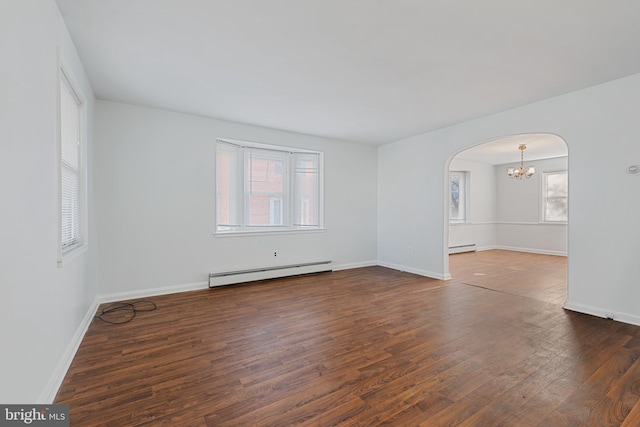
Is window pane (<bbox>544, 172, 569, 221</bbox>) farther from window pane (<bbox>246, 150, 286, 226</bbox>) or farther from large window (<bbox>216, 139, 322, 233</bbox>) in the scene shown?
window pane (<bbox>246, 150, 286, 226</bbox>)

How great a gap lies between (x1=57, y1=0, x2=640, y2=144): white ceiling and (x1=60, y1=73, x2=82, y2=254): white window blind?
47cm

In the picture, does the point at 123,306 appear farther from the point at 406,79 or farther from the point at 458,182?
the point at 458,182

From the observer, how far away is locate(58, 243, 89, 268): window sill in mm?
2081

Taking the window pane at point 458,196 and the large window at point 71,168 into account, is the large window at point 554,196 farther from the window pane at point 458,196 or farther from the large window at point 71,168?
the large window at point 71,168

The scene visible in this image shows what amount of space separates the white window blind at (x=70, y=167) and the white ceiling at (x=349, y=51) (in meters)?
0.47

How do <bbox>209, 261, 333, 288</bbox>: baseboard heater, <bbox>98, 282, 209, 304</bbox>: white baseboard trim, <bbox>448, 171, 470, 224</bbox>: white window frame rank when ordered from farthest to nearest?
<bbox>448, 171, 470, 224</bbox>: white window frame
<bbox>209, 261, 333, 288</bbox>: baseboard heater
<bbox>98, 282, 209, 304</bbox>: white baseboard trim

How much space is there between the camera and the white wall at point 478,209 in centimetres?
843

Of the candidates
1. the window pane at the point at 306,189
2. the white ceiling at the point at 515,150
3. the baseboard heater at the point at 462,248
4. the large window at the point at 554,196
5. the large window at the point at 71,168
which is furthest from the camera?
the baseboard heater at the point at 462,248

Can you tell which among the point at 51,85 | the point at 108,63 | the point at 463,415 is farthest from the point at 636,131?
the point at 108,63

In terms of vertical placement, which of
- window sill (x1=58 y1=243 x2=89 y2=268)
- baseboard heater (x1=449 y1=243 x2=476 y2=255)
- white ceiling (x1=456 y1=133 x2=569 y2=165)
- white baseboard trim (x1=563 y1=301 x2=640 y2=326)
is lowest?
white baseboard trim (x1=563 y1=301 x2=640 y2=326)

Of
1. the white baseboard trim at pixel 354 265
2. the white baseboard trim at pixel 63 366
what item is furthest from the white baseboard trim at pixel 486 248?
the white baseboard trim at pixel 63 366

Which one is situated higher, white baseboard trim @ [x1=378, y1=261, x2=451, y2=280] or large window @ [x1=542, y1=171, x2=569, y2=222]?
large window @ [x1=542, y1=171, x2=569, y2=222]

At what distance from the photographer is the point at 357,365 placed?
87.4 inches

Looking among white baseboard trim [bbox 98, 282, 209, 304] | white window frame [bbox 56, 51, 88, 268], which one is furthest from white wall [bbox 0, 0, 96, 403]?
white baseboard trim [bbox 98, 282, 209, 304]
